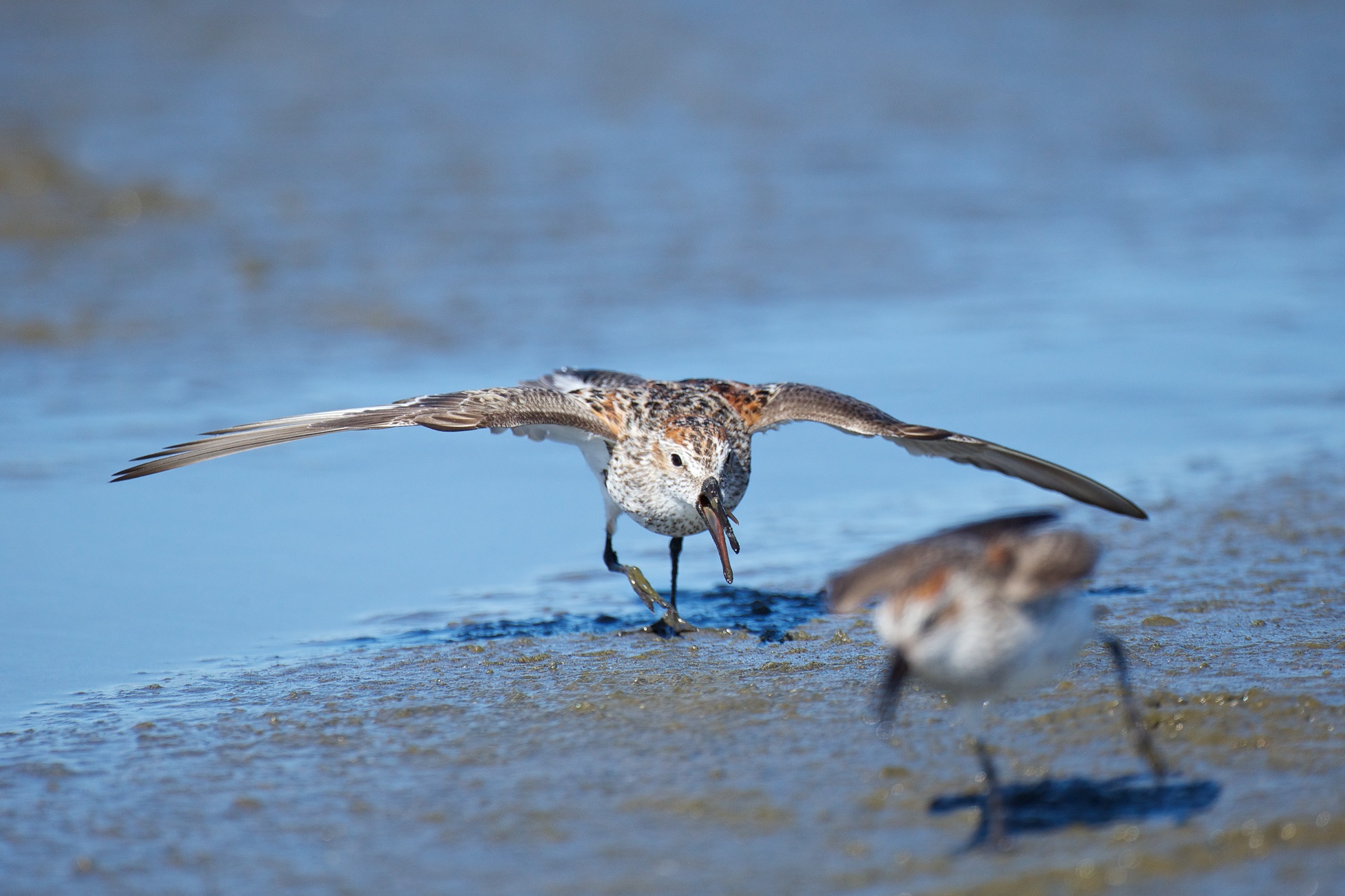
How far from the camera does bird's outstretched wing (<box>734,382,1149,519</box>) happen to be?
21.3 feet

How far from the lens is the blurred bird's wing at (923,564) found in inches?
165

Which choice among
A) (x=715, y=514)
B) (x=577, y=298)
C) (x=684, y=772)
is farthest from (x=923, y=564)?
(x=577, y=298)

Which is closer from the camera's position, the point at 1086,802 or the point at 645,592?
the point at 1086,802

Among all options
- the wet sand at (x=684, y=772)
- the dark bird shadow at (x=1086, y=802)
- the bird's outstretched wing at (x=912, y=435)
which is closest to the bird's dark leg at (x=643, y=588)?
the wet sand at (x=684, y=772)

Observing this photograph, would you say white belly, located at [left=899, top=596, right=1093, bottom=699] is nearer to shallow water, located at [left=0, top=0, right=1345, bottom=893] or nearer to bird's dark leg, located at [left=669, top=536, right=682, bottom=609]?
shallow water, located at [left=0, top=0, right=1345, bottom=893]

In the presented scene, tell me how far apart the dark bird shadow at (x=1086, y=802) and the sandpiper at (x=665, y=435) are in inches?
77.7

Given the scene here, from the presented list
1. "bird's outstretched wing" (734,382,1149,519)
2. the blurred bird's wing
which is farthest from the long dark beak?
the blurred bird's wing

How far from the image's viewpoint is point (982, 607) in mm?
4078

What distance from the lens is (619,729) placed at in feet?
17.5

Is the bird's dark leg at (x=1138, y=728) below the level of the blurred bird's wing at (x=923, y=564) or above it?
below

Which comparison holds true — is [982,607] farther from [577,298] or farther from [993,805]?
[577,298]

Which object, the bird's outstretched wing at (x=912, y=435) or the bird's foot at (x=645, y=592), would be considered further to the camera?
the bird's foot at (x=645, y=592)

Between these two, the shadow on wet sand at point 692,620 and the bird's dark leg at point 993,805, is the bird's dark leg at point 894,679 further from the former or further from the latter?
the shadow on wet sand at point 692,620

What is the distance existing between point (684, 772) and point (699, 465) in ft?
6.79
